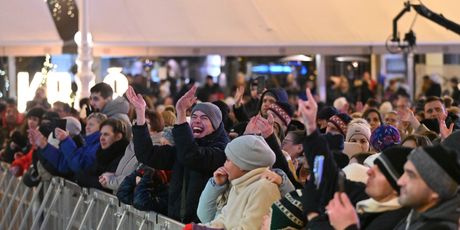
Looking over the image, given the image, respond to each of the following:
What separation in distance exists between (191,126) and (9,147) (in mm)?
8598

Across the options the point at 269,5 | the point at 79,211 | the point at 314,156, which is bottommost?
the point at 79,211

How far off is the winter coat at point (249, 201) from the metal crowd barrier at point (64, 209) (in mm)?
801

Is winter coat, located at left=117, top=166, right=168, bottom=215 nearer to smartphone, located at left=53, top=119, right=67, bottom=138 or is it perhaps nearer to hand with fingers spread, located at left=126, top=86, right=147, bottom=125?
hand with fingers spread, located at left=126, top=86, right=147, bottom=125

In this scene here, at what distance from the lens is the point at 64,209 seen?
13.2m

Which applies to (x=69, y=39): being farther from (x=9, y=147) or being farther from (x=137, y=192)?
(x=137, y=192)

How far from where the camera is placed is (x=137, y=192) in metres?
9.78

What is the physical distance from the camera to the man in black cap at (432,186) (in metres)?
5.68

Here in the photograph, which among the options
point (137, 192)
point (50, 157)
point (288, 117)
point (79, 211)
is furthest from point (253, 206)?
point (50, 157)

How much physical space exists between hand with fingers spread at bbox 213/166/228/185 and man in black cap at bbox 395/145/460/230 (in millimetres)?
2642

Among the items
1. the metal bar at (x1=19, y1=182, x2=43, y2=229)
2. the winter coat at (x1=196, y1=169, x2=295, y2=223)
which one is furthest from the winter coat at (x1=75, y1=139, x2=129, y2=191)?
the winter coat at (x1=196, y1=169, x2=295, y2=223)

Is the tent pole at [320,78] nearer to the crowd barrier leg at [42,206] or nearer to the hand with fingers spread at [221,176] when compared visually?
the crowd barrier leg at [42,206]

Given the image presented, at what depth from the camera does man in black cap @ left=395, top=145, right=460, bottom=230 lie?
18.6 ft

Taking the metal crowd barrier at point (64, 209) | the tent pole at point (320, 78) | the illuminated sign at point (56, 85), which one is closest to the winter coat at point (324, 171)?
the metal crowd barrier at point (64, 209)

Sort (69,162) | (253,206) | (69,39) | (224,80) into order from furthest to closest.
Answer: (224,80), (69,39), (69,162), (253,206)
